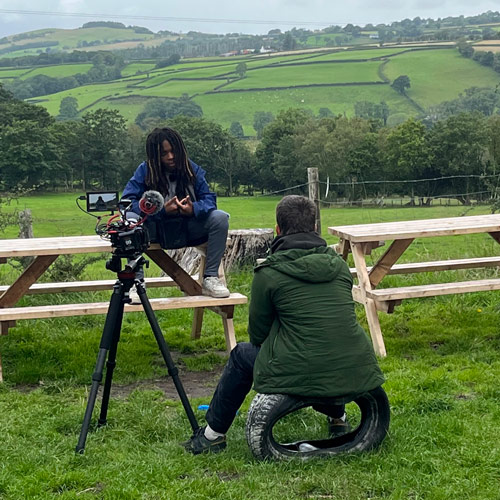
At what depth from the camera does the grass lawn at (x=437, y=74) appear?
91.4 m

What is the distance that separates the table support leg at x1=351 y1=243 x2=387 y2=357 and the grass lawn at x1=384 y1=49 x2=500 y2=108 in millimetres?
84493

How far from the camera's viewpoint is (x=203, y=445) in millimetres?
4223

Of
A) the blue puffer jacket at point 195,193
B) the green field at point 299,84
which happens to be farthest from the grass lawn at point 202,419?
the green field at point 299,84

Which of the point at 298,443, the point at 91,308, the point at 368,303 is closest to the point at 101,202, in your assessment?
the point at 91,308

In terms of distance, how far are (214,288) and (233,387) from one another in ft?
6.61

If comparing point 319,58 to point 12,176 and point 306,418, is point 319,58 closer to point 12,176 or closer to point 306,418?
point 12,176

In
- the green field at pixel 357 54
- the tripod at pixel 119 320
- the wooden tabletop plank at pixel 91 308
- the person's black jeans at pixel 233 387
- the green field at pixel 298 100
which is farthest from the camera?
the green field at pixel 357 54

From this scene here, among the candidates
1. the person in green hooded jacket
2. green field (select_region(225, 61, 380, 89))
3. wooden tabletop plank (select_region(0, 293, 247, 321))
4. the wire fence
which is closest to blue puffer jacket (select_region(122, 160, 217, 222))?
wooden tabletop plank (select_region(0, 293, 247, 321))

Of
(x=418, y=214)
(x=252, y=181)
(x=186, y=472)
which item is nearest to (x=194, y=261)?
(x=186, y=472)

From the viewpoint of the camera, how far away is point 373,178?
31.8 meters

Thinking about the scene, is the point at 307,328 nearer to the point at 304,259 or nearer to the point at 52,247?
the point at 304,259

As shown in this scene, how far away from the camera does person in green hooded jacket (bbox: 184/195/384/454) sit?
3896mm

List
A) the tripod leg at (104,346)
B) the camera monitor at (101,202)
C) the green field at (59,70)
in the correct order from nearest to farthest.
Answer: the tripod leg at (104,346), the camera monitor at (101,202), the green field at (59,70)

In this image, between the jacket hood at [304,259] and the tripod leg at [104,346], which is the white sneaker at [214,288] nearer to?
the tripod leg at [104,346]
